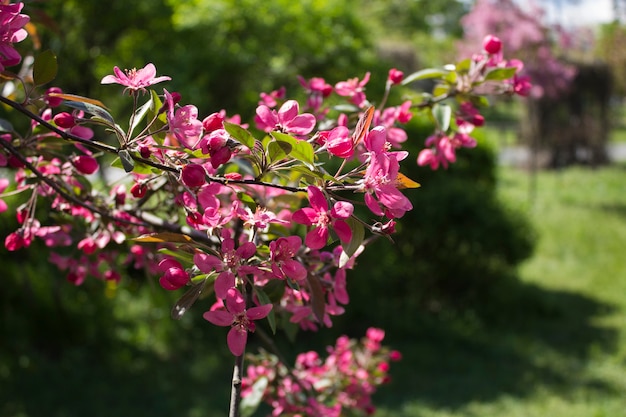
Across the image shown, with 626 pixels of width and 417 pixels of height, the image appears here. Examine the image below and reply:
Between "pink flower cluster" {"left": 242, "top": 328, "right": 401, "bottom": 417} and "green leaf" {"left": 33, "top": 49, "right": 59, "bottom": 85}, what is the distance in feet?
2.75

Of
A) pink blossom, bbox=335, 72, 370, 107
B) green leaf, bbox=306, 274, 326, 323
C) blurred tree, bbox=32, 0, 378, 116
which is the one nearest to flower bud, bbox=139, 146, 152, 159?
green leaf, bbox=306, 274, 326, 323

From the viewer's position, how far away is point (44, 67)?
96 centimetres

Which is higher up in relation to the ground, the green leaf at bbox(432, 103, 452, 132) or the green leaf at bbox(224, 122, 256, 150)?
the green leaf at bbox(224, 122, 256, 150)

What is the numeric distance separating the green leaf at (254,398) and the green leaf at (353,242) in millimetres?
772

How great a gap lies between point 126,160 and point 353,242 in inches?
11.3

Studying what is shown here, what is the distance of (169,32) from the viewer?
5.61 m

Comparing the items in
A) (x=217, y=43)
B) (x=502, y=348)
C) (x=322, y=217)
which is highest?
(x=322, y=217)

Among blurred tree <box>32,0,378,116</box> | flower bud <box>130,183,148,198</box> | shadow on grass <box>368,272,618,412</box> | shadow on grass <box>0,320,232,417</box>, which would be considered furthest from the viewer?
blurred tree <box>32,0,378,116</box>

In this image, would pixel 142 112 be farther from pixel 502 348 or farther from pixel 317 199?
pixel 502 348

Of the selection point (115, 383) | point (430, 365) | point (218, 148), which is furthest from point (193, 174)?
point (430, 365)

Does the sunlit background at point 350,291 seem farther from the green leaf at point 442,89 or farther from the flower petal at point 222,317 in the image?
the flower petal at point 222,317

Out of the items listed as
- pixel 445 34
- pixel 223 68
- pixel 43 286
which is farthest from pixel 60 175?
pixel 445 34

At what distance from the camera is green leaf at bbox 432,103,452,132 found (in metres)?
1.29

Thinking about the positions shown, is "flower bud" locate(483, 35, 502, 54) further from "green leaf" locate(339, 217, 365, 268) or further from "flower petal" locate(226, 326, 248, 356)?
"flower petal" locate(226, 326, 248, 356)
